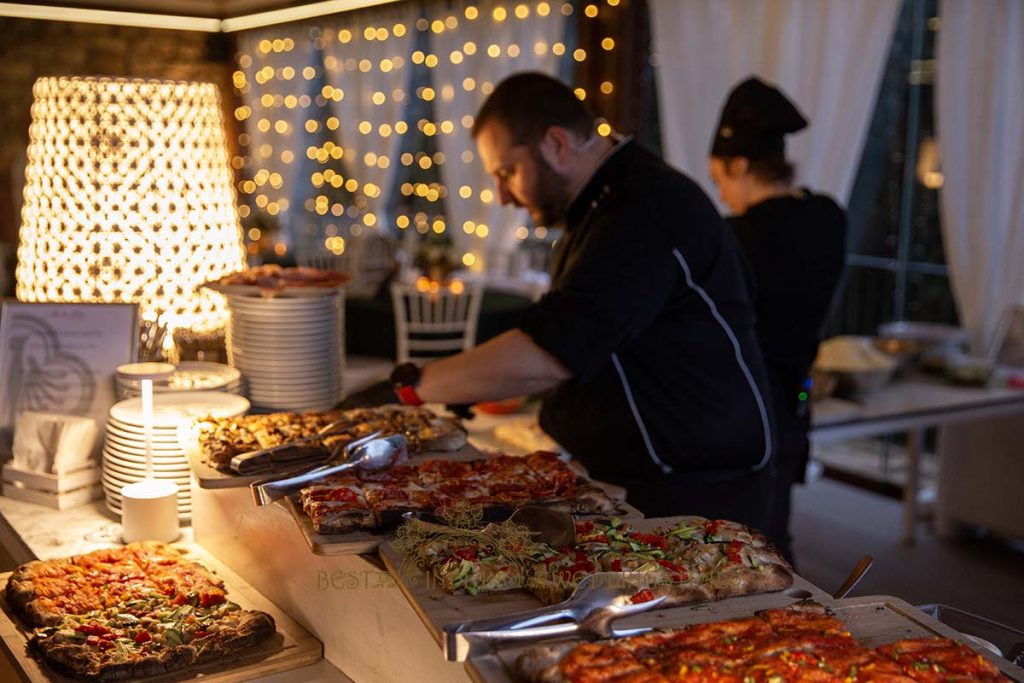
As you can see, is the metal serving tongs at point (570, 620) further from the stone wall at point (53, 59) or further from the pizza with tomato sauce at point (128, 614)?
the stone wall at point (53, 59)

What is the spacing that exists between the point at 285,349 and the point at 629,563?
3.97ft

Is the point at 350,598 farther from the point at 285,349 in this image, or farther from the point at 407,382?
the point at 285,349

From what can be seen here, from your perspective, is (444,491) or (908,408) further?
(908,408)

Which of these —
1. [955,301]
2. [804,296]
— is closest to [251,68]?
[955,301]

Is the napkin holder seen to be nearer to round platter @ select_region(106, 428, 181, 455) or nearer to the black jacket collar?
round platter @ select_region(106, 428, 181, 455)

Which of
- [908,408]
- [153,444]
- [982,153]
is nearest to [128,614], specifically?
[153,444]

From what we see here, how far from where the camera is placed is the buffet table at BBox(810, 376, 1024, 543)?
354 centimetres

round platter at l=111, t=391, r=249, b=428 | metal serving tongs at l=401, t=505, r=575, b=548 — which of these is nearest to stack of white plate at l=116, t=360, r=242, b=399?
round platter at l=111, t=391, r=249, b=428

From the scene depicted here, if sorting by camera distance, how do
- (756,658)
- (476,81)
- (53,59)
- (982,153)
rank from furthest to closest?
(53,59), (476,81), (982,153), (756,658)

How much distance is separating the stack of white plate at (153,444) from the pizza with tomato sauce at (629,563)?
0.81 m

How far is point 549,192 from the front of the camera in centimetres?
217

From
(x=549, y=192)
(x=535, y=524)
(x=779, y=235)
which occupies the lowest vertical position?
(x=535, y=524)

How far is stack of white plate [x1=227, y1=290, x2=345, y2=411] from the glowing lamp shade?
0.15 meters

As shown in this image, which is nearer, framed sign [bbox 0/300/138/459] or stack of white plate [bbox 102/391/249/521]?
stack of white plate [bbox 102/391/249/521]
